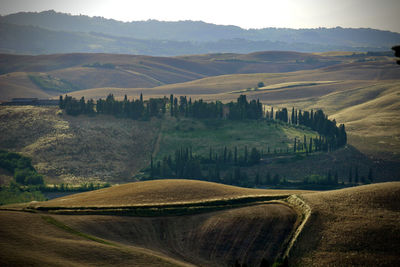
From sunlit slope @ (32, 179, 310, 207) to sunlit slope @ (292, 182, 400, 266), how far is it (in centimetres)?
1552

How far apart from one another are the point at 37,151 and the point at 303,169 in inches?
3763

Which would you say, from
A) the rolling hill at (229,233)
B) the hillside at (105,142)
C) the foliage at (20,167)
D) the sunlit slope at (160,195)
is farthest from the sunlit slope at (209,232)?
the hillside at (105,142)

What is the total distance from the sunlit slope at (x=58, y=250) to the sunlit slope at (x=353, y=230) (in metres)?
16.1

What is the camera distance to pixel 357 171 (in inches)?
5945

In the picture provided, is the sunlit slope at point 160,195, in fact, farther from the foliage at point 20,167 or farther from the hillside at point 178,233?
the foliage at point 20,167

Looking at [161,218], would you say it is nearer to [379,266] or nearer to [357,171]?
[379,266]

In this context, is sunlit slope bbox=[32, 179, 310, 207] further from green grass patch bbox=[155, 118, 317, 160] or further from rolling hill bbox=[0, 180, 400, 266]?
green grass patch bbox=[155, 118, 317, 160]

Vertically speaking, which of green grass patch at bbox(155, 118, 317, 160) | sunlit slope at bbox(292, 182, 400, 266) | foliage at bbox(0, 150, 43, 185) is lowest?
foliage at bbox(0, 150, 43, 185)

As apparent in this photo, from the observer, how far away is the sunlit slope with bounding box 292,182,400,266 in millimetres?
52125

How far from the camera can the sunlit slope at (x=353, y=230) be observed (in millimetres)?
52125

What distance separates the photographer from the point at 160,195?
264 ft

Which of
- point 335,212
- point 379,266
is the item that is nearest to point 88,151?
point 335,212

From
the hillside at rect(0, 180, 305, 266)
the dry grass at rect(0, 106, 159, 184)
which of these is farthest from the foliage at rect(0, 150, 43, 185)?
the hillside at rect(0, 180, 305, 266)

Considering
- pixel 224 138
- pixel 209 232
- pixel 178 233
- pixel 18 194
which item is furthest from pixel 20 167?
pixel 209 232
